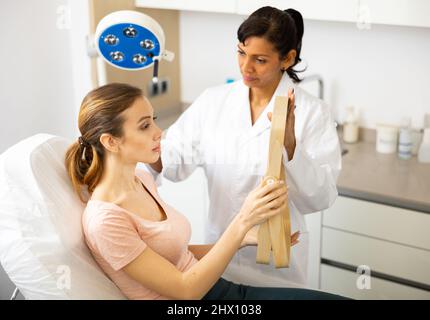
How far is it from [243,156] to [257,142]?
0.06 m

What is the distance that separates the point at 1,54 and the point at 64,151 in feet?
2.94

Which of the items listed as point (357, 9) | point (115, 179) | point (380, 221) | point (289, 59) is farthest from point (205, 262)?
point (357, 9)

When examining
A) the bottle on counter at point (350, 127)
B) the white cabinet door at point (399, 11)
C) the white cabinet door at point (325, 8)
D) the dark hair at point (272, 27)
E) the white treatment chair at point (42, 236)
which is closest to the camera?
the white treatment chair at point (42, 236)

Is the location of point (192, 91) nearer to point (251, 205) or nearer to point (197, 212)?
point (197, 212)

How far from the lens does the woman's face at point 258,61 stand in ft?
4.94

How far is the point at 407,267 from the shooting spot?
2.14 m

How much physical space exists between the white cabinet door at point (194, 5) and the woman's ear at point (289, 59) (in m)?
0.77

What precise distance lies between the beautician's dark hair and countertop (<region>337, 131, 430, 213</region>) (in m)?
1.08

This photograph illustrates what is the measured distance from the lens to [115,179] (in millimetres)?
1365

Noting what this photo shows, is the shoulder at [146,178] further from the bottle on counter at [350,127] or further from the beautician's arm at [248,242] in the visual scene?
the bottle on counter at [350,127]

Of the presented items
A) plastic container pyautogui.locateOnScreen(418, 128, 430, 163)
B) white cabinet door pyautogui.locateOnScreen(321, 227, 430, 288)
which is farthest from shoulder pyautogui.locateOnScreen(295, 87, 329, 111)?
plastic container pyautogui.locateOnScreen(418, 128, 430, 163)

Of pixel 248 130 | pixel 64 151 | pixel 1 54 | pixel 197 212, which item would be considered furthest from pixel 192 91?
pixel 64 151

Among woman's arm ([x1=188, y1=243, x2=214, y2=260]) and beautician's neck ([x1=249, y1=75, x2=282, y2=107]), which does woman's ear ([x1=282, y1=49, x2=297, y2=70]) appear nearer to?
beautician's neck ([x1=249, y1=75, x2=282, y2=107])

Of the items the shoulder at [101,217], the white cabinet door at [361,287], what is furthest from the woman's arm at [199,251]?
A: the white cabinet door at [361,287]
